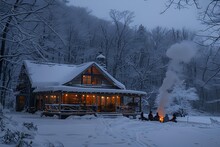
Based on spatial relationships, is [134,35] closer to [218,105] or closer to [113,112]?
[218,105]

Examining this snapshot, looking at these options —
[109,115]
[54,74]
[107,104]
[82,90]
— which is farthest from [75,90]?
[54,74]

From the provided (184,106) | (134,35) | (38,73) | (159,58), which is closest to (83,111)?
(38,73)

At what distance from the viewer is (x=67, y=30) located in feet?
176

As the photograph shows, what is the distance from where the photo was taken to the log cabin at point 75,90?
1268 inches

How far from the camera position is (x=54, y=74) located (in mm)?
37375

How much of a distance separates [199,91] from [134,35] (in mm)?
17020

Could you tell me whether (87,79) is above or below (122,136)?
above

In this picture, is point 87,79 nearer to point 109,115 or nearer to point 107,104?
point 107,104

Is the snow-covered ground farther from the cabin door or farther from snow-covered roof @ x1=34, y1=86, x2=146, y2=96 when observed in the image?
the cabin door

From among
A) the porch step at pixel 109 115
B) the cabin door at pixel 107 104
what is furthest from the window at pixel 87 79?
the porch step at pixel 109 115

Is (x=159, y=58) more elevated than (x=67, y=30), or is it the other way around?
(x=67, y=30)

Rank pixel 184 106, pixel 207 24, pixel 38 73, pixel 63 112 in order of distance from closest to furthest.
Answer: pixel 207 24, pixel 63 112, pixel 38 73, pixel 184 106

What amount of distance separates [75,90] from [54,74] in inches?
313

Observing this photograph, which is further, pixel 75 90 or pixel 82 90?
pixel 82 90
